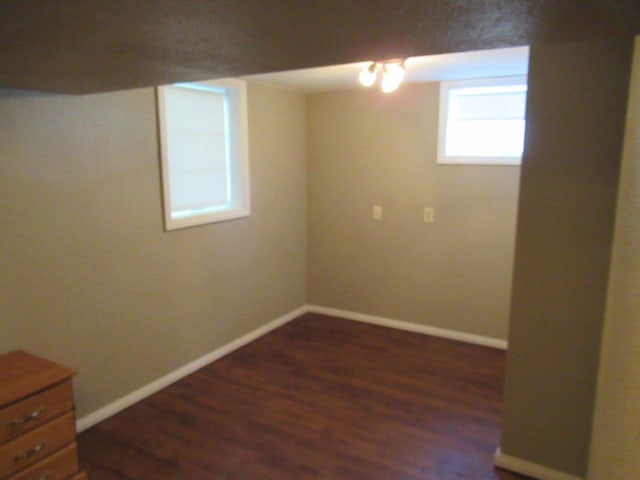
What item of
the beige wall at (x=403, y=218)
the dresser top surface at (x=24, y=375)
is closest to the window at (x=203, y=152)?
the beige wall at (x=403, y=218)

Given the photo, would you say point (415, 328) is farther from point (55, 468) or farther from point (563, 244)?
point (55, 468)

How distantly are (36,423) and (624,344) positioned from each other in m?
2.26

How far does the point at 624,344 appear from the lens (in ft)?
4.51

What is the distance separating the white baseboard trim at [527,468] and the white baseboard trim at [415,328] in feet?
4.57

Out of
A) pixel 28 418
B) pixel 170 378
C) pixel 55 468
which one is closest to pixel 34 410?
pixel 28 418

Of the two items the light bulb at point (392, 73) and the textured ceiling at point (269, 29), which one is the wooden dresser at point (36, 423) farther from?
the light bulb at point (392, 73)

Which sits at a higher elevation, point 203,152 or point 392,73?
point 392,73

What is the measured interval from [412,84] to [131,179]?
2.45 m

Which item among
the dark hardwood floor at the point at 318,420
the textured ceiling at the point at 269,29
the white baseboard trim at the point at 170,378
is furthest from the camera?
the white baseboard trim at the point at 170,378

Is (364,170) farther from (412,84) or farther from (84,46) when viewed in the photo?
(84,46)

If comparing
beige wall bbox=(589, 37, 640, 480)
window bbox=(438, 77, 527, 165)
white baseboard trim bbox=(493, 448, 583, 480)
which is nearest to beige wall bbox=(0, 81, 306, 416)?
window bbox=(438, 77, 527, 165)

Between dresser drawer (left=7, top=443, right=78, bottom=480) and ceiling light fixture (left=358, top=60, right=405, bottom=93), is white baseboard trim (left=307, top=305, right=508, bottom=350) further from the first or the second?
dresser drawer (left=7, top=443, right=78, bottom=480)

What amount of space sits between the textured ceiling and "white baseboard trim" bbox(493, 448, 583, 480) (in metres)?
1.98

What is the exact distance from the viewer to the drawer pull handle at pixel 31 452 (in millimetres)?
1767
